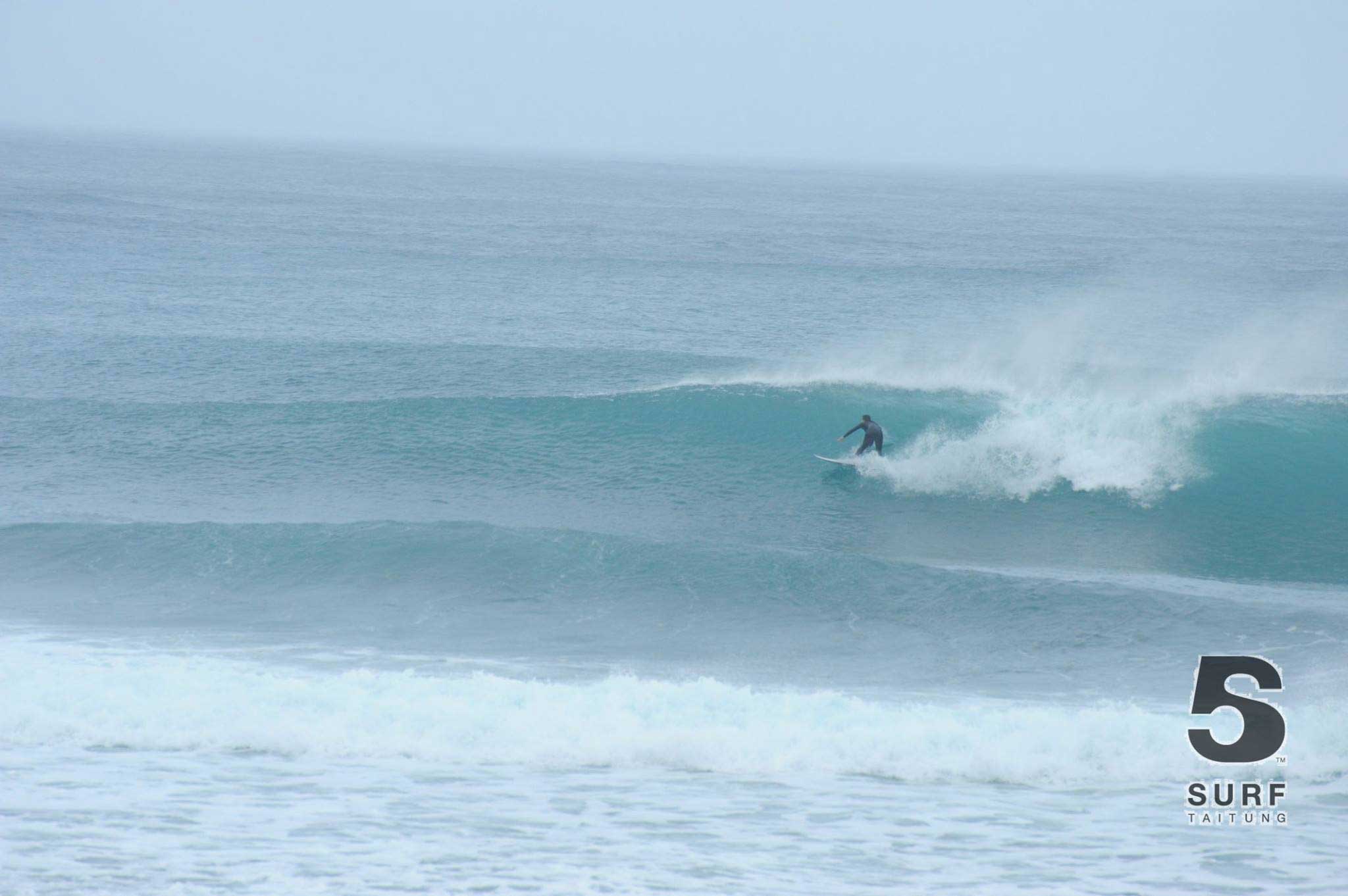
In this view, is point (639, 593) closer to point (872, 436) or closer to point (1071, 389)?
point (872, 436)

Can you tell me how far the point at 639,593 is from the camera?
11.8 metres

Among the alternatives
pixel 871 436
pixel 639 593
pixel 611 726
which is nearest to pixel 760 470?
pixel 871 436

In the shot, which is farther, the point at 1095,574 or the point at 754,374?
the point at 754,374

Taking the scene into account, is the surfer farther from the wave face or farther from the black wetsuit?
the wave face

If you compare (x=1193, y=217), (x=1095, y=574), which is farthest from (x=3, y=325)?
(x=1193, y=217)

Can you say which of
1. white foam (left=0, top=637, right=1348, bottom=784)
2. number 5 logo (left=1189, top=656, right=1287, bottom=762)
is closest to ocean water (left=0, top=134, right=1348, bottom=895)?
white foam (left=0, top=637, right=1348, bottom=784)

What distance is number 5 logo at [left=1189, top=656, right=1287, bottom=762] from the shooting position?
8219mm

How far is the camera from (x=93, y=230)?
40188 millimetres

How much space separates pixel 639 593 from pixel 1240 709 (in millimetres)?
5879

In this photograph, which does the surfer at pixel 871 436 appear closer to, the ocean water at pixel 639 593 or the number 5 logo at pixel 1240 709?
the ocean water at pixel 639 593

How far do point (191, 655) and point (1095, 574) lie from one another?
9.66 m

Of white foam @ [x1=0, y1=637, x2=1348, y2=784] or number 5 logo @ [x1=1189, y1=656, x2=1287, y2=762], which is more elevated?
number 5 logo @ [x1=1189, y1=656, x2=1287, y2=762]

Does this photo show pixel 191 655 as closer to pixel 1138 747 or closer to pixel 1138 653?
pixel 1138 747

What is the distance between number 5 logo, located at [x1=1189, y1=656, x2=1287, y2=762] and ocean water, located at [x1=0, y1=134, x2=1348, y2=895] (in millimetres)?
164
